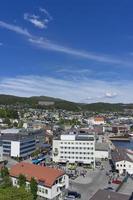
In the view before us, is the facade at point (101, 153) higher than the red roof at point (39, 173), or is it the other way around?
the red roof at point (39, 173)

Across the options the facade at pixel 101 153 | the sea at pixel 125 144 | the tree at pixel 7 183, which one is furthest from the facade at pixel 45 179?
the sea at pixel 125 144

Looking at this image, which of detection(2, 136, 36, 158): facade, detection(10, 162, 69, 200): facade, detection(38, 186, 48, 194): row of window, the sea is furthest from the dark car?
the sea

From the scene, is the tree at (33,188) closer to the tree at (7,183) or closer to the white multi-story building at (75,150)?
the tree at (7,183)

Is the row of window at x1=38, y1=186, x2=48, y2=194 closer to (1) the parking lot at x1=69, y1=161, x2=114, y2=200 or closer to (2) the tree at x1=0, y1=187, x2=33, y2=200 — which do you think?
(1) the parking lot at x1=69, y1=161, x2=114, y2=200

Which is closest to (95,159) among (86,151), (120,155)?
(86,151)

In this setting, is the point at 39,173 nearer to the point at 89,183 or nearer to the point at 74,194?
the point at 74,194

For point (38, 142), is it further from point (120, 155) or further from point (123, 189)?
point (123, 189)
